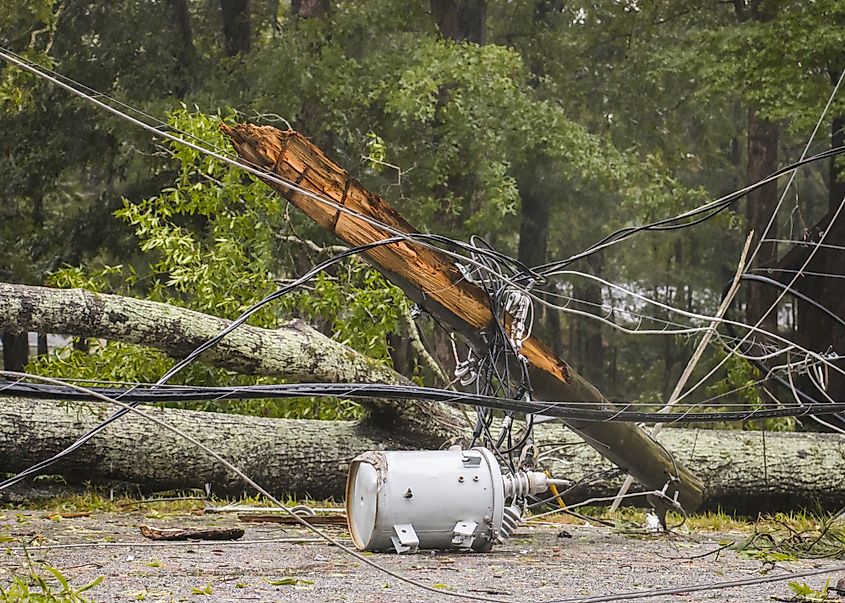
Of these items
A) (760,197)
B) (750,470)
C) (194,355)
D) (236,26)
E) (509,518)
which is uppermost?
(236,26)

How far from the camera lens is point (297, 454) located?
6.72 meters

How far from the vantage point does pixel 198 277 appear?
8.09m

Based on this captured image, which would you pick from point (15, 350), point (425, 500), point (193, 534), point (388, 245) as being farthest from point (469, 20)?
point (425, 500)

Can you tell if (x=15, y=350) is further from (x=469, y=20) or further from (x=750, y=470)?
(x=750, y=470)

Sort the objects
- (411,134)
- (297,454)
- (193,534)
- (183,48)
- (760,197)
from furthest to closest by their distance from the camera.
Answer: (760,197) → (183,48) → (411,134) → (297,454) → (193,534)

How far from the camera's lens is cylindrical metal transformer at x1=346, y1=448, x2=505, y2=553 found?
4.27 metres

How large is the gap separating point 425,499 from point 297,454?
2.56 m

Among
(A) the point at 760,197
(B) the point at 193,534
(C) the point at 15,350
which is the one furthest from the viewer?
(C) the point at 15,350

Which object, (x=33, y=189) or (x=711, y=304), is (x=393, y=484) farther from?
(x=711, y=304)

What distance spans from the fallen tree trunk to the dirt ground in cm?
77

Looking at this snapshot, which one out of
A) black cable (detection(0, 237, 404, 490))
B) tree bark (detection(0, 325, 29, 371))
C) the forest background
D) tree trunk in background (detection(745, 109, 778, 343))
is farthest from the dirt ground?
tree bark (detection(0, 325, 29, 371))

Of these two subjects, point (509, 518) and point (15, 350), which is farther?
point (15, 350)

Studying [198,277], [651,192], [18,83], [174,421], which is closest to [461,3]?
[651,192]

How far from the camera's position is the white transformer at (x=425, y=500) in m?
4.27
